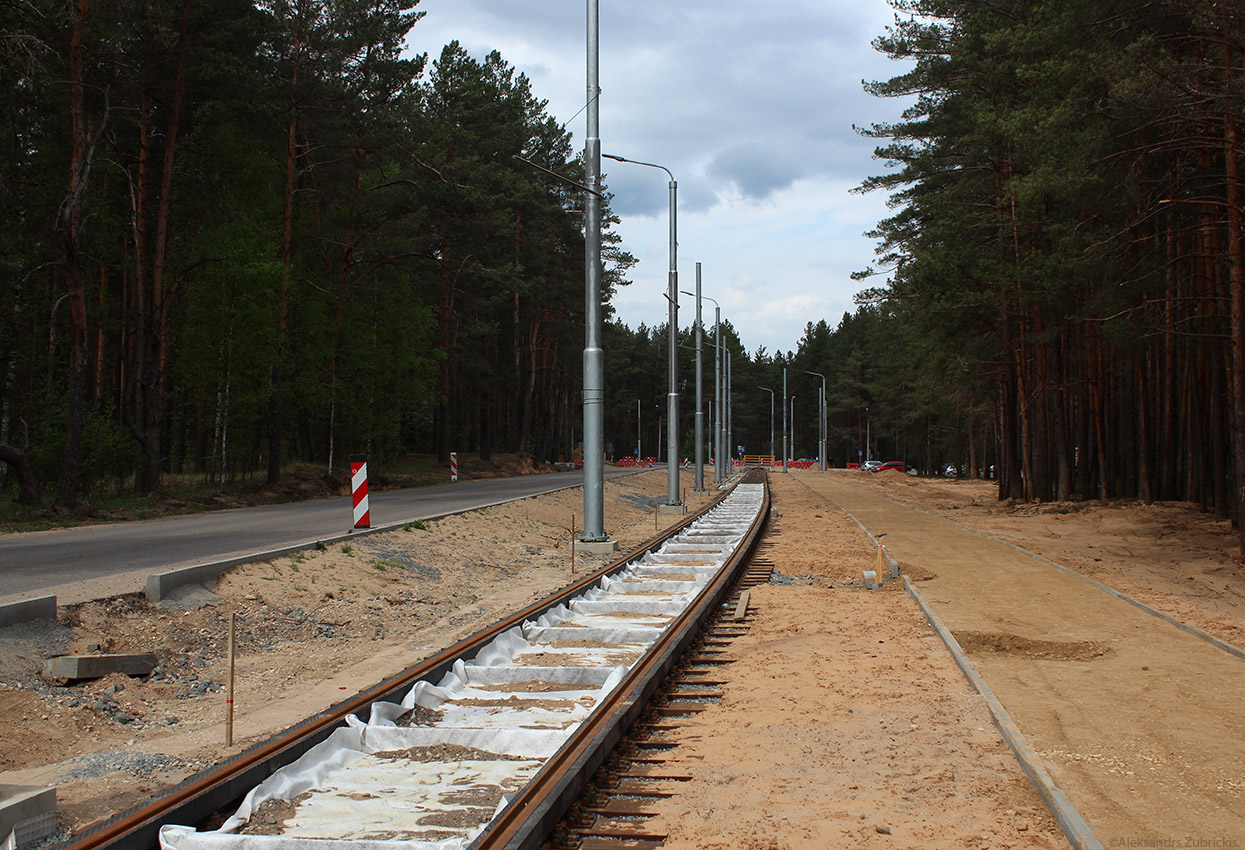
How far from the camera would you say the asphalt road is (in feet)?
37.2

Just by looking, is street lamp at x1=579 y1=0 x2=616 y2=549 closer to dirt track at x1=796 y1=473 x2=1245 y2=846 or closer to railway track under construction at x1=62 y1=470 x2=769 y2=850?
dirt track at x1=796 y1=473 x2=1245 y2=846

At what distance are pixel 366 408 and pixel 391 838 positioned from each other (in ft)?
104

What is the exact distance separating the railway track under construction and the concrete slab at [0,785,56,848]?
34cm

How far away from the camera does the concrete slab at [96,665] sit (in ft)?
22.8

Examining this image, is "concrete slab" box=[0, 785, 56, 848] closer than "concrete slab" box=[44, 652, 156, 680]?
Yes

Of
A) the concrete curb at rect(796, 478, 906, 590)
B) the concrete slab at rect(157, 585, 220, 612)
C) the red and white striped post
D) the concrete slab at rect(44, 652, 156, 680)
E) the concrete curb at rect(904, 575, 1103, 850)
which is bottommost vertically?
the concrete curb at rect(796, 478, 906, 590)

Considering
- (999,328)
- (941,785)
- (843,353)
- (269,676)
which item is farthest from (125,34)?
(843,353)

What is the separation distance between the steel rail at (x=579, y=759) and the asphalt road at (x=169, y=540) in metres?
6.50

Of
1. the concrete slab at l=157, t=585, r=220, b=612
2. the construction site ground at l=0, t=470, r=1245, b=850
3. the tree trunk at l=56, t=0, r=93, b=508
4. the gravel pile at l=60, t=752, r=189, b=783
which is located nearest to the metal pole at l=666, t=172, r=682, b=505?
the construction site ground at l=0, t=470, r=1245, b=850

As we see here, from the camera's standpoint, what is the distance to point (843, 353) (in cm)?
12812

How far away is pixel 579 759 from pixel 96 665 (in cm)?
424

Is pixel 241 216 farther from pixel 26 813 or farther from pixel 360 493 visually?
pixel 26 813

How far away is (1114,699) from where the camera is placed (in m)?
7.19

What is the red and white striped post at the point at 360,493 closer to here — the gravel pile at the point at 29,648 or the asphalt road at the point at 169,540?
the asphalt road at the point at 169,540
